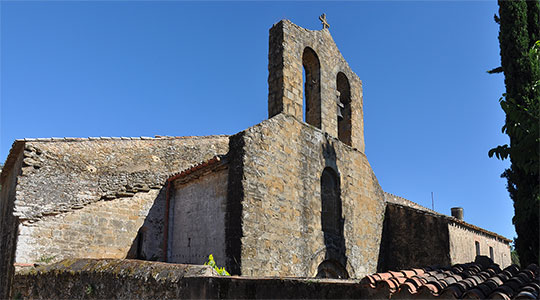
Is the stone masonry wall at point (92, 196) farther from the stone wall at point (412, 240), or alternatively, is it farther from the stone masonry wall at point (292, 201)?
the stone wall at point (412, 240)

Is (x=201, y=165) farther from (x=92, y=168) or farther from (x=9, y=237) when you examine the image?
(x=9, y=237)

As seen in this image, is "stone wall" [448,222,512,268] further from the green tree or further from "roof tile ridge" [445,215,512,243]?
the green tree

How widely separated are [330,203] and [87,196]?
6131 millimetres

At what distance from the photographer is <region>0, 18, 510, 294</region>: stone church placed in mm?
8922

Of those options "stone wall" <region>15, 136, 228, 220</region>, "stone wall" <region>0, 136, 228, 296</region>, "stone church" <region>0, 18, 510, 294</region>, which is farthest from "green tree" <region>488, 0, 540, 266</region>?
"stone wall" <region>0, 136, 228, 296</region>

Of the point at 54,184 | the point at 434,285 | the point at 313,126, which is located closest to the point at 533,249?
the point at 313,126

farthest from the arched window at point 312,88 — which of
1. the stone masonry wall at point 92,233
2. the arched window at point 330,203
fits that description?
the stone masonry wall at point 92,233

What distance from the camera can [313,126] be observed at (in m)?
10.8

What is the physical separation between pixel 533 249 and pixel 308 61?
7.20 m

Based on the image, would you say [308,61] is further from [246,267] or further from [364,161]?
[246,267]

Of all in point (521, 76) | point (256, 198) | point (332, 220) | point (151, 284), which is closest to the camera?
point (151, 284)

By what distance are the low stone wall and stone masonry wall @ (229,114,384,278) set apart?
2.32 meters

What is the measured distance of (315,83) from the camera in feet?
38.0

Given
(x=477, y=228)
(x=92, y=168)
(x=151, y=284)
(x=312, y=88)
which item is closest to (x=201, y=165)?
(x=92, y=168)
